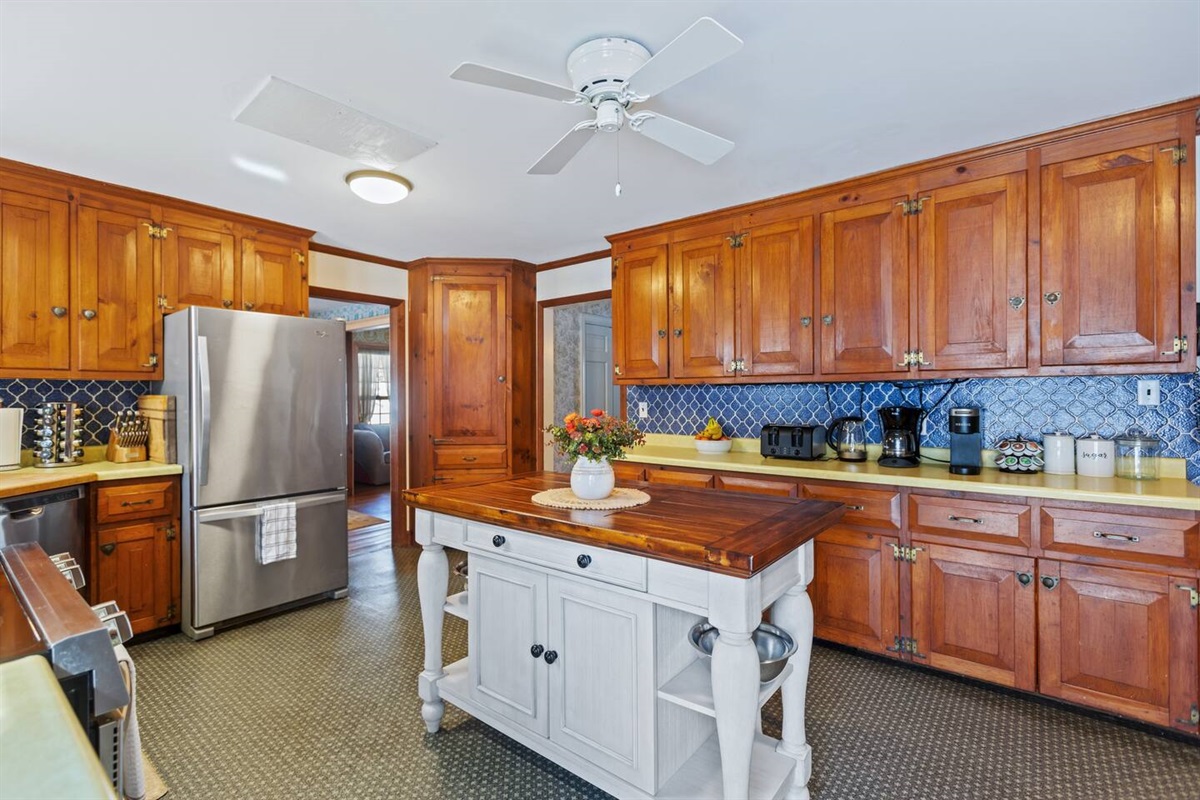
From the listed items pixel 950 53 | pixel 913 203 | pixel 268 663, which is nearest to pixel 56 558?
pixel 268 663

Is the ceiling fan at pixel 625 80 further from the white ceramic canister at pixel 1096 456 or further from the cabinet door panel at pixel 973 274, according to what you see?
the white ceramic canister at pixel 1096 456

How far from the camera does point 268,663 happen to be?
2.75 meters

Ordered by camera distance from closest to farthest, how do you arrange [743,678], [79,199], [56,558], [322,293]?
[56,558] < [743,678] < [79,199] < [322,293]

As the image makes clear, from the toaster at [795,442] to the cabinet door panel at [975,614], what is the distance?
79 cm

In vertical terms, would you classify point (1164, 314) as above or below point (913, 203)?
below

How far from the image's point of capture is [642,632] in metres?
1.62

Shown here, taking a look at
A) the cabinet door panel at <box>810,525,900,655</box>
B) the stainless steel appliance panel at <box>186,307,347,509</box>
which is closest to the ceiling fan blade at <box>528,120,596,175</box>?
the stainless steel appliance panel at <box>186,307,347,509</box>

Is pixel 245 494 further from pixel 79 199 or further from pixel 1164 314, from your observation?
pixel 1164 314

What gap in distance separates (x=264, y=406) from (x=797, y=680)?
307 cm

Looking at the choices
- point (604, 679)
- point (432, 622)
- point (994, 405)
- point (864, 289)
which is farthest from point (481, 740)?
point (994, 405)

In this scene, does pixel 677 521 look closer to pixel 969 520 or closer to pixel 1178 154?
pixel 969 520

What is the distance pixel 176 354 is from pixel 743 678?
3321mm

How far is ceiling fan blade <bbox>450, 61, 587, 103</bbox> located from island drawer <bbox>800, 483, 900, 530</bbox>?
203 centimetres

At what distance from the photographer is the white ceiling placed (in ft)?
5.57
